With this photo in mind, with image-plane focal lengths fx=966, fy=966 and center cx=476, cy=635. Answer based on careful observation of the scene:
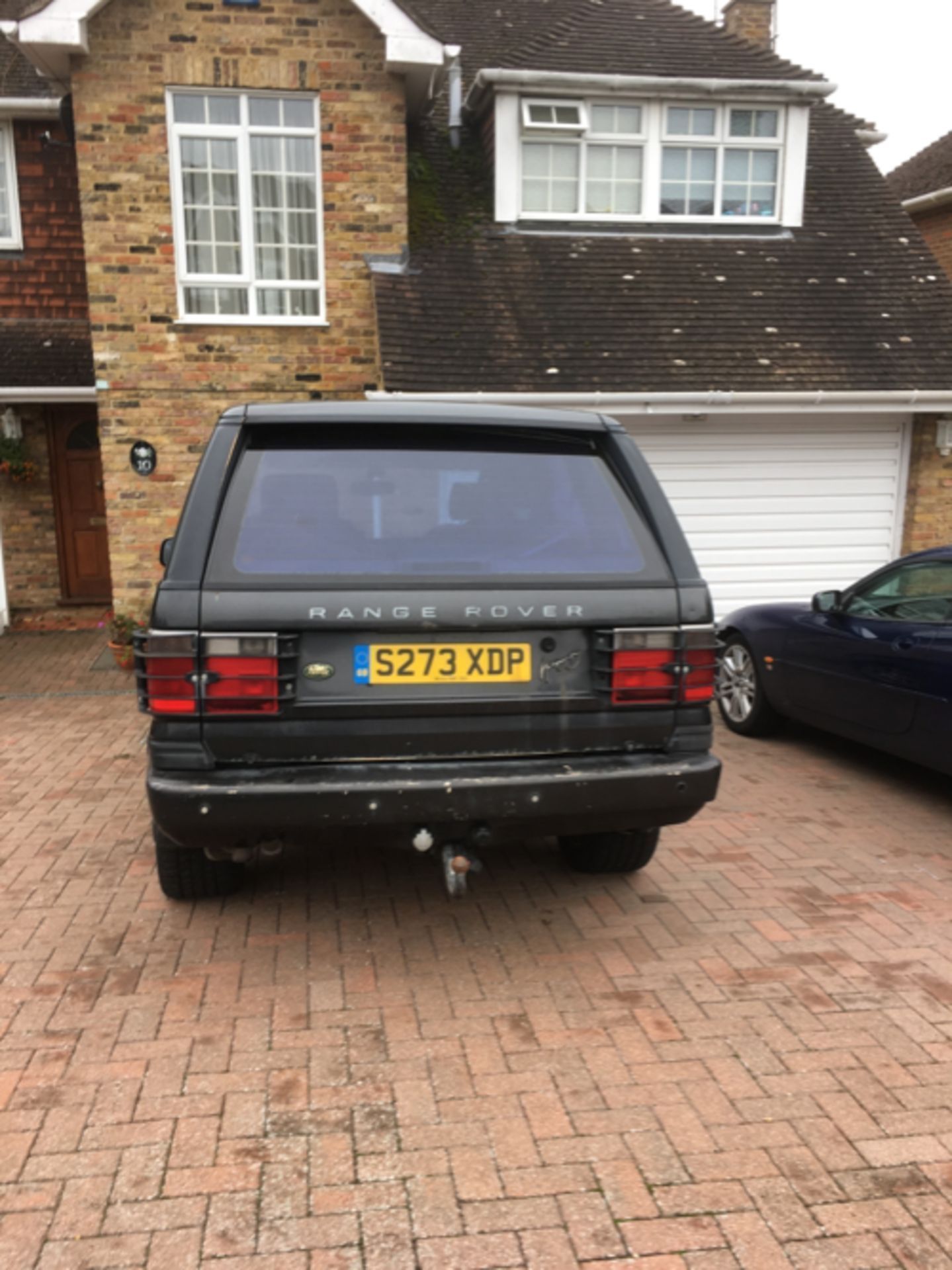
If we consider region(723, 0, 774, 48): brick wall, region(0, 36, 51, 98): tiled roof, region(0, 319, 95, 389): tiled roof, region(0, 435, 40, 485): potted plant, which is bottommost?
region(0, 435, 40, 485): potted plant

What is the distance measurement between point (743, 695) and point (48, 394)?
295 inches

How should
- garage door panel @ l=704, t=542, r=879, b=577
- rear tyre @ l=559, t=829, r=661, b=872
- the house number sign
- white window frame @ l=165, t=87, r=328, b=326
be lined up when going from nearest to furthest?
rear tyre @ l=559, t=829, r=661, b=872 < white window frame @ l=165, t=87, r=328, b=326 < the house number sign < garage door panel @ l=704, t=542, r=879, b=577

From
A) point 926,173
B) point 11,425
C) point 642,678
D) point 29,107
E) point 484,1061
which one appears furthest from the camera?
point 926,173

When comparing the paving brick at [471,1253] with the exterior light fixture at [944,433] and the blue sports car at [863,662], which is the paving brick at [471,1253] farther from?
the exterior light fixture at [944,433]

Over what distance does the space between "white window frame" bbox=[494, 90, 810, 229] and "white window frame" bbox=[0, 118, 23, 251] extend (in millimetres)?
5274

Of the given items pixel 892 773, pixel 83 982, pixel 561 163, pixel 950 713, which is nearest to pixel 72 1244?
pixel 83 982

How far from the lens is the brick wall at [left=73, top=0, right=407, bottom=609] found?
833 cm

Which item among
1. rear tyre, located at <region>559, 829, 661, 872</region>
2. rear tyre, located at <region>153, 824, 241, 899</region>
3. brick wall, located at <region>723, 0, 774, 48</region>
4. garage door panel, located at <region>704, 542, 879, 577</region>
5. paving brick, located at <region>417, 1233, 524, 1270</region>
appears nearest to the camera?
paving brick, located at <region>417, 1233, 524, 1270</region>

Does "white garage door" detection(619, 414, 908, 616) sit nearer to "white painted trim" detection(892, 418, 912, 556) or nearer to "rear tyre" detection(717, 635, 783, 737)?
"white painted trim" detection(892, 418, 912, 556)

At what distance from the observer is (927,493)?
384 inches

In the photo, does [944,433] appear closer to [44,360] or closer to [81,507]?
[44,360]

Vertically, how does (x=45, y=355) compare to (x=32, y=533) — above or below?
above

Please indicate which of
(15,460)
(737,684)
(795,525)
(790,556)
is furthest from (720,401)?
(15,460)

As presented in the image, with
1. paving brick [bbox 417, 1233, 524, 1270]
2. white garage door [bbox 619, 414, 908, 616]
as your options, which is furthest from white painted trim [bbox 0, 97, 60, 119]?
paving brick [bbox 417, 1233, 524, 1270]
